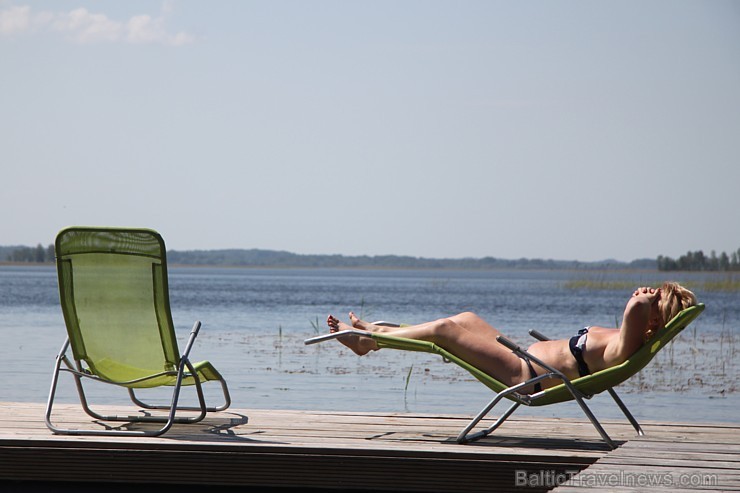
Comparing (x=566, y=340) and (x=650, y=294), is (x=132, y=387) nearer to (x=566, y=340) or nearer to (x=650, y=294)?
(x=566, y=340)

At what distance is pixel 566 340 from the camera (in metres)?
5.01

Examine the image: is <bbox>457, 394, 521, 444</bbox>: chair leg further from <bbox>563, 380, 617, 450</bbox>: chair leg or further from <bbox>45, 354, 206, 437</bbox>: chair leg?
<bbox>45, 354, 206, 437</bbox>: chair leg

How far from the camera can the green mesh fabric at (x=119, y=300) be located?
5.07 m

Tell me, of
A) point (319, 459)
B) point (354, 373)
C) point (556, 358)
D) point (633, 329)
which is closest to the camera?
point (319, 459)

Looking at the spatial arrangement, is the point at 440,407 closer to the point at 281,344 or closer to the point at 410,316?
the point at 281,344

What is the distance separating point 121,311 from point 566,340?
7.14ft

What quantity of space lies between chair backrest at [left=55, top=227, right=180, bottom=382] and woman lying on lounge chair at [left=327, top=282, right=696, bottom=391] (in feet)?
3.07

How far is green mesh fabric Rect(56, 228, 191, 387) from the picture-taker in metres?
Result: 5.07

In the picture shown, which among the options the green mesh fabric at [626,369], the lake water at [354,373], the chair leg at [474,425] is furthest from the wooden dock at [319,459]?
the lake water at [354,373]

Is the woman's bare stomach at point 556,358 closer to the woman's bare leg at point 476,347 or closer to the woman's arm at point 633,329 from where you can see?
the woman's bare leg at point 476,347

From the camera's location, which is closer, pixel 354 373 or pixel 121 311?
pixel 121 311

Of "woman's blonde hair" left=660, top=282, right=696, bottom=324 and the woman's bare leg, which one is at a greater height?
"woman's blonde hair" left=660, top=282, right=696, bottom=324

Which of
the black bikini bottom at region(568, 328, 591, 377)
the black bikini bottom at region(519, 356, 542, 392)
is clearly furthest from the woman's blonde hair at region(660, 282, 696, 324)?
the black bikini bottom at region(519, 356, 542, 392)

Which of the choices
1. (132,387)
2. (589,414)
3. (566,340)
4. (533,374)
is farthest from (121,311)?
(589,414)
